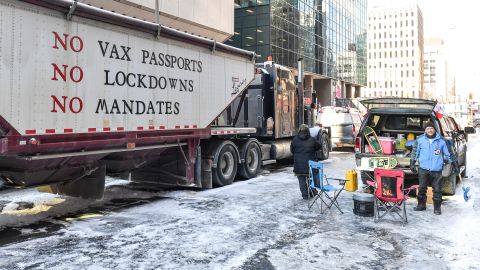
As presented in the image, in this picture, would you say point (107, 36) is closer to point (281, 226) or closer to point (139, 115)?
point (139, 115)

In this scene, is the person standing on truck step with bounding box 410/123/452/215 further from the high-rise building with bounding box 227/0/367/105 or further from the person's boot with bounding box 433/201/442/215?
the high-rise building with bounding box 227/0/367/105

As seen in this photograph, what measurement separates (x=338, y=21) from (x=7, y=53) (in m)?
61.5

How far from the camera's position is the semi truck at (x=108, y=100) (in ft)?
19.9

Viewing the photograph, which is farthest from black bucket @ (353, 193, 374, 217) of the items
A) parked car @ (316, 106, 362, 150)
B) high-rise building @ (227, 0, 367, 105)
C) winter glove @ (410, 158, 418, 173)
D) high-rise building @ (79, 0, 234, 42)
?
high-rise building @ (227, 0, 367, 105)

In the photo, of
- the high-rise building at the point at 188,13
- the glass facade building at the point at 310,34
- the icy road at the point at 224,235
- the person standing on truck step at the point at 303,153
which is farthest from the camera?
the glass facade building at the point at 310,34

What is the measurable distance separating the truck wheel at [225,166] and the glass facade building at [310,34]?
31.8 m

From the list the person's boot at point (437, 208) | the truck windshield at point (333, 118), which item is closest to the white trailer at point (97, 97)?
the person's boot at point (437, 208)

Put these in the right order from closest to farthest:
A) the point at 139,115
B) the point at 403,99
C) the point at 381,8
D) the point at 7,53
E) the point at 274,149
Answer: the point at 7,53 → the point at 139,115 → the point at 403,99 → the point at 274,149 → the point at 381,8

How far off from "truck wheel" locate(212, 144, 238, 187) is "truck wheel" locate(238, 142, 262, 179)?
49 cm

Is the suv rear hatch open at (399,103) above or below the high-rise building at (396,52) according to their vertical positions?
below

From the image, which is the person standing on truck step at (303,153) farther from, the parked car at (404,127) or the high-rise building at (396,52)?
the high-rise building at (396,52)

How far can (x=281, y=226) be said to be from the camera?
691cm

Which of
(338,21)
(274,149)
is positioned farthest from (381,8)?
(274,149)

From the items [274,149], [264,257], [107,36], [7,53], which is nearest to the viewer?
[264,257]
